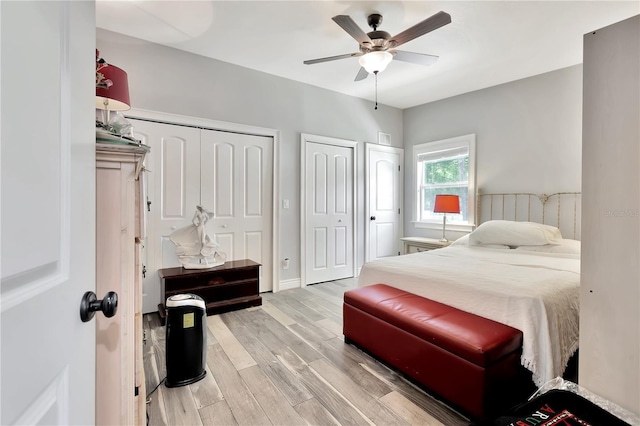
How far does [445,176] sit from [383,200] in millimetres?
1010

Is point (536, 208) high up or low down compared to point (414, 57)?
down

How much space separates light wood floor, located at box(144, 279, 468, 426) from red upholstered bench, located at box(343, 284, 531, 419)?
0.13m

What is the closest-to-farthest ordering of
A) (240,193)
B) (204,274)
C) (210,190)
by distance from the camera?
(204,274) < (210,190) < (240,193)

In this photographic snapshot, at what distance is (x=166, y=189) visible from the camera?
3.13m

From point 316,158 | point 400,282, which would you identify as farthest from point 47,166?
point 316,158

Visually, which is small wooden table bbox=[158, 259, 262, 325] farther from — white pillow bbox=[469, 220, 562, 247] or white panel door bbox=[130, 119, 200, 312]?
white pillow bbox=[469, 220, 562, 247]

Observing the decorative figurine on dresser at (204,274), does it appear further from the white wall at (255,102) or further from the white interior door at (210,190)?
the white wall at (255,102)

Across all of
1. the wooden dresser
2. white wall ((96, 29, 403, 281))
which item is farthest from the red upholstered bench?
white wall ((96, 29, 403, 281))

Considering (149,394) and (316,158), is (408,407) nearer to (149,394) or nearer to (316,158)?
(149,394)

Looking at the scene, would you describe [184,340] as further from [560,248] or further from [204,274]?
[560,248]

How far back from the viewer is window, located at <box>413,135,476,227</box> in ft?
14.1

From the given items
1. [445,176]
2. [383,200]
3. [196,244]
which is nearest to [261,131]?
[196,244]

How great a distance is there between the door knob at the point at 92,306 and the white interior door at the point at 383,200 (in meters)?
4.20

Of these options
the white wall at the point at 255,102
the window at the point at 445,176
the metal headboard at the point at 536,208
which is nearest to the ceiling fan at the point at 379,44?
the white wall at the point at 255,102
